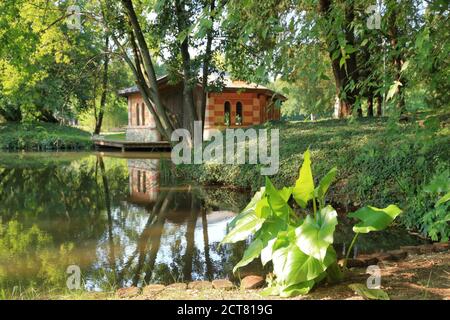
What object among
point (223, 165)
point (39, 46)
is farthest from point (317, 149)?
point (39, 46)

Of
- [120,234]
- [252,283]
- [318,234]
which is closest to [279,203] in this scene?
[318,234]

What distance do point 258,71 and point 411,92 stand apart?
2.05m

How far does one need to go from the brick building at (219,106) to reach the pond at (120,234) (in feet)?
42.2

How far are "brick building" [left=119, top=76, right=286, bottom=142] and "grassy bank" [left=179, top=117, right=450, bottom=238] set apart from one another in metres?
13.0

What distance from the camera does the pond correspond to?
18.1ft

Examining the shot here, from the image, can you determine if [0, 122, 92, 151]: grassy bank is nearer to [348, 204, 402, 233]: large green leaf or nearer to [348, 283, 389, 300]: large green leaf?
[348, 204, 402, 233]: large green leaf

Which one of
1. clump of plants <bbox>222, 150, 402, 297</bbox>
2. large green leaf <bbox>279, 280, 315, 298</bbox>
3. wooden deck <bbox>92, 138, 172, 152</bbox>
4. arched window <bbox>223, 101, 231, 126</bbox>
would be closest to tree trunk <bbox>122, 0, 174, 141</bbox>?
wooden deck <bbox>92, 138, 172, 152</bbox>

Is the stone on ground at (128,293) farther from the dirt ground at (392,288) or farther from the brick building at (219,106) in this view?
the brick building at (219,106)

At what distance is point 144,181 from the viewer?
14.6 m

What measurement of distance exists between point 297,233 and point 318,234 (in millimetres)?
163

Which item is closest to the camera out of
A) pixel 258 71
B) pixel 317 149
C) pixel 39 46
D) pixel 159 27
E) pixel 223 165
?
pixel 258 71

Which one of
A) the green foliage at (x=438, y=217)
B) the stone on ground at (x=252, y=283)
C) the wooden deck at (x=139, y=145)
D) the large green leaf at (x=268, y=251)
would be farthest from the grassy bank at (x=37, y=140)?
the large green leaf at (x=268, y=251)
